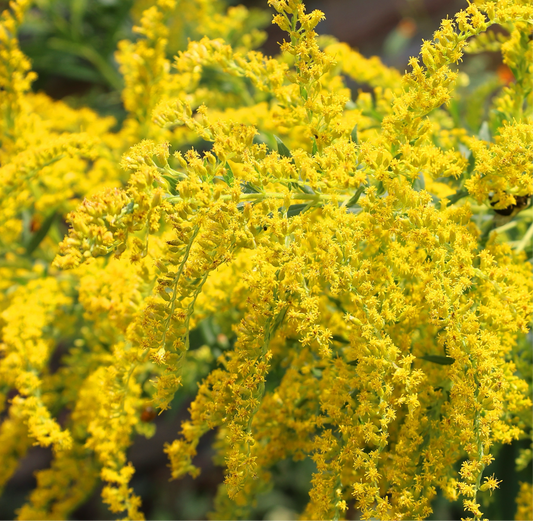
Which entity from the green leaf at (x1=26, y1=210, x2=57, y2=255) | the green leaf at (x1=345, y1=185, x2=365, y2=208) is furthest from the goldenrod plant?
the green leaf at (x1=26, y1=210, x2=57, y2=255)

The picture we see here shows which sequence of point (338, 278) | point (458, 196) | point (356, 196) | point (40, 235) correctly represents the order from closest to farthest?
point (338, 278), point (356, 196), point (458, 196), point (40, 235)

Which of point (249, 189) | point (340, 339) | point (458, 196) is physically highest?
point (458, 196)

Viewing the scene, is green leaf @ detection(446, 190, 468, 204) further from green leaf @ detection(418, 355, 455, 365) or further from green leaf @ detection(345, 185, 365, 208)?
green leaf @ detection(418, 355, 455, 365)

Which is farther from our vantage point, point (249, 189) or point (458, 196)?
point (458, 196)

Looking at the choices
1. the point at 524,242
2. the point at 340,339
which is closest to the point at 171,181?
the point at 340,339

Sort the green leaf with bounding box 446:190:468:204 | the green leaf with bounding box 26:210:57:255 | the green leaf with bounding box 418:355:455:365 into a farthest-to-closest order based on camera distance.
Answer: the green leaf with bounding box 26:210:57:255 → the green leaf with bounding box 446:190:468:204 → the green leaf with bounding box 418:355:455:365

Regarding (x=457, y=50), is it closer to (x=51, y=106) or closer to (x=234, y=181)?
(x=234, y=181)

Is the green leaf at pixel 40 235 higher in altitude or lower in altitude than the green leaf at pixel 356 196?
lower

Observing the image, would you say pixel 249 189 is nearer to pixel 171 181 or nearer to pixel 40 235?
pixel 171 181

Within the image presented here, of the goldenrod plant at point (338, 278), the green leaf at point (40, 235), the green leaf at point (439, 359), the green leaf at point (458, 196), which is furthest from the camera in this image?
the green leaf at point (40, 235)

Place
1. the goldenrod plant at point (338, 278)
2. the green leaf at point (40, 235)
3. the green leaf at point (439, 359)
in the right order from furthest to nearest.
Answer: the green leaf at point (40, 235)
the green leaf at point (439, 359)
the goldenrod plant at point (338, 278)

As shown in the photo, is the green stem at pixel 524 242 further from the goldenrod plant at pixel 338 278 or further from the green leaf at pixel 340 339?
the green leaf at pixel 340 339

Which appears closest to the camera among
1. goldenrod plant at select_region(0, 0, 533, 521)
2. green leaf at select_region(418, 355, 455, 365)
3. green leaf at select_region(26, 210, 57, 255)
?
goldenrod plant at select_region(0, 0, 533, 521)

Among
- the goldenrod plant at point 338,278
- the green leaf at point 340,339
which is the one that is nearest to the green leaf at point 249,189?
the goldenrod plant at point 338,278
